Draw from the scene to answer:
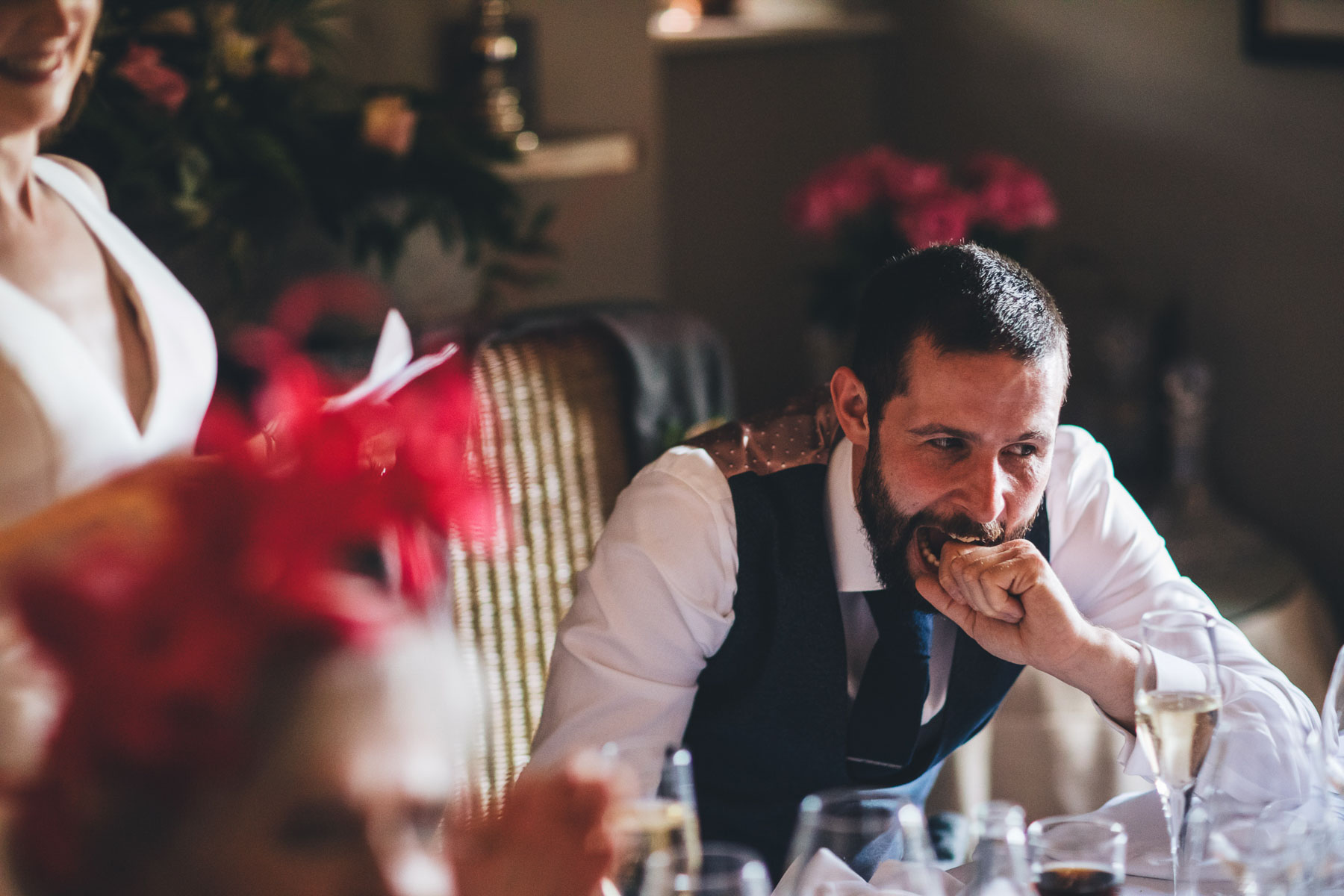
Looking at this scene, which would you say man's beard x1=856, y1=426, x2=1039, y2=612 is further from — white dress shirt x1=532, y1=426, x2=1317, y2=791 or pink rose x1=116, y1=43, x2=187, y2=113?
pink rose x1=116, y1=43, x2=187, y2=113

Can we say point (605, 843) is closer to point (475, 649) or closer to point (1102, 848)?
point (1102, 848)

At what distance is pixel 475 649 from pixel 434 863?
45.9 inches

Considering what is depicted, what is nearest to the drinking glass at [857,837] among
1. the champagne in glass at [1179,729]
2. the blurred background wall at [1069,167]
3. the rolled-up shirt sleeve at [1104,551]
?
the champagne in glass at [1179,729]

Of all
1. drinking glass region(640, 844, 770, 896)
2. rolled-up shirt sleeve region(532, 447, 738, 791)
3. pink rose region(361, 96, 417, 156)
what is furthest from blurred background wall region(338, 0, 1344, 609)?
drinking glass region(640, 844, 770, 896)

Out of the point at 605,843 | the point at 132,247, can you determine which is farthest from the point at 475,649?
the point at 605,843

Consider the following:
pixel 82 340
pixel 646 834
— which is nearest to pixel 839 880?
pixel 646 834

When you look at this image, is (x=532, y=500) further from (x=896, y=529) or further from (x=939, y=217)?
(x=939, y=217)

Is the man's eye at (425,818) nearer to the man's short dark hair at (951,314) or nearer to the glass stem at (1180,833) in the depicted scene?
the glass stem at (1180,833)

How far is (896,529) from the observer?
1.18 meters

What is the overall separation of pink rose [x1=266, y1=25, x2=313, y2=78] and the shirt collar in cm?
96

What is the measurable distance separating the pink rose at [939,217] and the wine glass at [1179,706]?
1386 millimetres

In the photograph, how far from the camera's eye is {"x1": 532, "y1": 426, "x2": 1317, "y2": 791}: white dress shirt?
1.21 m

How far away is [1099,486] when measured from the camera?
1354mm

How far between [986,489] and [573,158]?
1274mm
